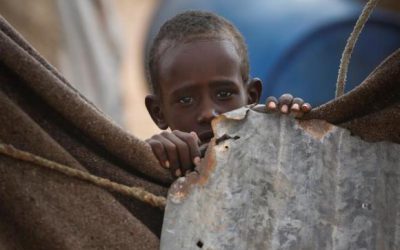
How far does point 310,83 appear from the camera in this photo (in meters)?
6.57

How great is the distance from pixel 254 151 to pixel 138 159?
0.73ft

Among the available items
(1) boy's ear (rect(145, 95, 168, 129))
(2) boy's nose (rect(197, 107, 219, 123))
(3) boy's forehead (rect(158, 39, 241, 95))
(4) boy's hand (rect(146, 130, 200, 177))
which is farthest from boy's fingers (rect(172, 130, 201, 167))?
(1) boy's ear (rect(145, 95, 168, 129))

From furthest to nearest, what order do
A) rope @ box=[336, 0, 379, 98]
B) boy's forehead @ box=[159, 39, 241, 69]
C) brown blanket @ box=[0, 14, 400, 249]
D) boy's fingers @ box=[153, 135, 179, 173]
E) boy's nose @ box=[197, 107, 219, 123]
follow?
boy's forehead @ box=[159, 39, 241, 69], boy's nose @ box=[197, 107, 219, 123], rope @ box=[336, 0, 379, 98], boy's fingers @ box=[153, 135, 179, 173], brown blanket @ box=[0, 14, 400, 249]

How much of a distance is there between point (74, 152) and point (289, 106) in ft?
1.37

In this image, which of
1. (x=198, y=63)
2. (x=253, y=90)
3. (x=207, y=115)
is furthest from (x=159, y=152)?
(x=253, y=90)

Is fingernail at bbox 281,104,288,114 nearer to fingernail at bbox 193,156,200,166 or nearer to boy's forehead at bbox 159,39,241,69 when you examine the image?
fingernail at bbox 193,156,200,166

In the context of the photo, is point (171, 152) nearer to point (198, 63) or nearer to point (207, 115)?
point (207, 115)

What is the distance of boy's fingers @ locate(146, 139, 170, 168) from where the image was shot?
2.07 metres

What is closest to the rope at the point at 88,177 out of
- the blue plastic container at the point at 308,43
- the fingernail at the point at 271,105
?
the fingernail at the point at 271,105

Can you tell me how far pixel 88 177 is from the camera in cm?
201

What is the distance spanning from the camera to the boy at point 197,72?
2766mm

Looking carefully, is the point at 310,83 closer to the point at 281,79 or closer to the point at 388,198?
the point at 281,79

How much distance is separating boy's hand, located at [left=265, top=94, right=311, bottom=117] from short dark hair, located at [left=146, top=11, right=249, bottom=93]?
2.83ft

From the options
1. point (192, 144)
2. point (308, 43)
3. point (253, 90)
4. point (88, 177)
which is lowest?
point (88, 177)
